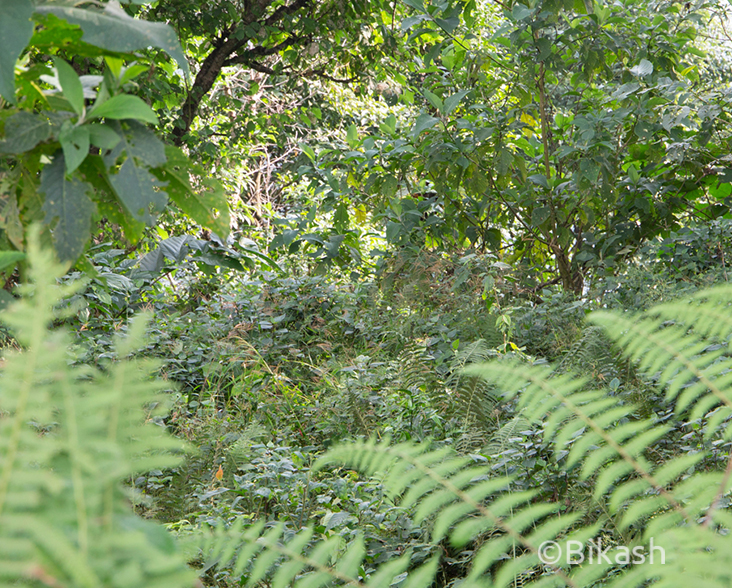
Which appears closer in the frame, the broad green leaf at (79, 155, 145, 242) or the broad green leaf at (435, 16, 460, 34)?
the broad green leaf at (79, 155, 145, 242)

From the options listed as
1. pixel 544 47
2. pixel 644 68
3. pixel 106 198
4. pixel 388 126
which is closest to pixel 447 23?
pixel 544 47

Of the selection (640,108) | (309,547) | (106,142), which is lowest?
(309,547)

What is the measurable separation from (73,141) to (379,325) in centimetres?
311

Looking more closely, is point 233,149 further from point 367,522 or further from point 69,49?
point 69,49

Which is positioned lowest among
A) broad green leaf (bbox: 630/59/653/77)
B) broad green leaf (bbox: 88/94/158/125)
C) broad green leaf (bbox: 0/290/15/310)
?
broad green leaf (bbox: 0/290/15/310)

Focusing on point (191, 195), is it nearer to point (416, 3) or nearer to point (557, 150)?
point (416, 3)

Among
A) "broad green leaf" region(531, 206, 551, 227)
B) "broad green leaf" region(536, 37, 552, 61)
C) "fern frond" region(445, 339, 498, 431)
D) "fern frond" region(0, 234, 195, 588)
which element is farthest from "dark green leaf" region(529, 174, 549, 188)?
"fern frond" region(0, 234, 195, 588)

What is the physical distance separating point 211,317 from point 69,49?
3.73m

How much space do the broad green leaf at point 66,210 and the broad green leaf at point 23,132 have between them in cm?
3

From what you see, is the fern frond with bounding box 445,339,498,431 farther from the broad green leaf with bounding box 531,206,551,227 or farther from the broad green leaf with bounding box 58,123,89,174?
the broad green leaf with bounding box 58,123,89,174

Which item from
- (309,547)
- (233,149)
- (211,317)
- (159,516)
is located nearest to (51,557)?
(309,547)

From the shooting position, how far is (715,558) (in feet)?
1.60

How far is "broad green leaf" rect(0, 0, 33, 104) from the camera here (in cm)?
64

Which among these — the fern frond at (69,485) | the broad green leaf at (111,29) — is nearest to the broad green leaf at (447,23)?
the broad green leaf at (111,29)
